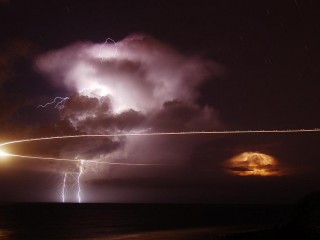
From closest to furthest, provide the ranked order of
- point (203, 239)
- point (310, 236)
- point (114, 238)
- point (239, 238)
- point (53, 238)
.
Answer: point (310, 236), point (239, 238), point (203, 239), point (114, 238), point (53, 238)

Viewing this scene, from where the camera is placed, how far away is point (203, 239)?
5672 cm

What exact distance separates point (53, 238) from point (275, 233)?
3991cm

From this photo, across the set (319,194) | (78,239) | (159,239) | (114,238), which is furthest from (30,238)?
(319,194)

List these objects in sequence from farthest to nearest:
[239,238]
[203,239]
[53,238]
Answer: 1. [53,238]
2. [203,239]
3. [239,238]

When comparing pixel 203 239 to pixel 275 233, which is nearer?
pixel 275 233

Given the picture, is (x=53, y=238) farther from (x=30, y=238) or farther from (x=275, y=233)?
(x=275, y=233)

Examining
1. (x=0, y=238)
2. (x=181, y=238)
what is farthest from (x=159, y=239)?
(x=0, y=238)

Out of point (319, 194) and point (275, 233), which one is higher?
point (319, 194)

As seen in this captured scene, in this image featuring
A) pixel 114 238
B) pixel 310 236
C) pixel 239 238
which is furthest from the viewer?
pixel 114 238

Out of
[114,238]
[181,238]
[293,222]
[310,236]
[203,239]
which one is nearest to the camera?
[310,236]

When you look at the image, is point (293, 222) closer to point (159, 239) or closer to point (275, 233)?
point (275, 233)

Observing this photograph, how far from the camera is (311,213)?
44.1 m

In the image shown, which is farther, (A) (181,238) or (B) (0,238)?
(B) (0,238)

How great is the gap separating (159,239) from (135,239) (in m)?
4.04
